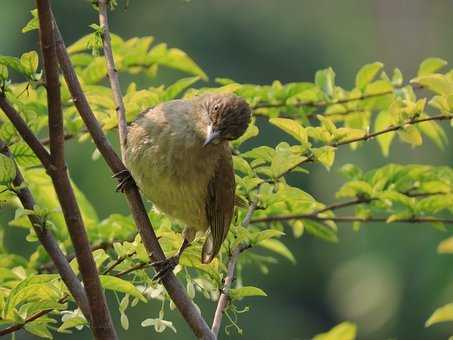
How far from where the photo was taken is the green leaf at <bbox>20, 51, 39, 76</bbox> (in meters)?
2.14

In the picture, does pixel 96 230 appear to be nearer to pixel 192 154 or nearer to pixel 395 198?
pixel 192 154

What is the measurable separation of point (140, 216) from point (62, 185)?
1.37 feet

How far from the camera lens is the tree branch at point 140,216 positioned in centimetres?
199

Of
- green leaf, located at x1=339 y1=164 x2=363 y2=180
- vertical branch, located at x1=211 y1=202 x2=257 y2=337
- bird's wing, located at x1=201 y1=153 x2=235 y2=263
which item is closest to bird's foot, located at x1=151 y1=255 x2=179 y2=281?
vertical branch, located at x1=211 y1=202 x2=257 y2=337

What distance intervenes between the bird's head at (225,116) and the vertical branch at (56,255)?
701 mm

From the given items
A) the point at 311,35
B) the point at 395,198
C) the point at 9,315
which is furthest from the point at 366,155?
the point at 9,315

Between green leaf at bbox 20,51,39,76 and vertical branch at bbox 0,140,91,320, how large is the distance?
0.25m

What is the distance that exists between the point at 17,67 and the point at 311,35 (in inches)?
815

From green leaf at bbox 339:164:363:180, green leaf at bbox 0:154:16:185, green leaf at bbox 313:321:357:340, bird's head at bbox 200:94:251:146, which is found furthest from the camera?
green leaf at bbox 339:164:363:180

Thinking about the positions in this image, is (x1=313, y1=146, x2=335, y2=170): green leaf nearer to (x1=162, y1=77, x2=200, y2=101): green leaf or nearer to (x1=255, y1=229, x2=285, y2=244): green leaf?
(x1=255, y1=229, x2=285, y2=244): green leaf

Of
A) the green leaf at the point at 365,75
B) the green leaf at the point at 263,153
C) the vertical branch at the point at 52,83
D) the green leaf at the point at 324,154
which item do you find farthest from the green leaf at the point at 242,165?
the vertical branch at the point at 52,83

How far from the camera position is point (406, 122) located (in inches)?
102

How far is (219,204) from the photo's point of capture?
2670mm

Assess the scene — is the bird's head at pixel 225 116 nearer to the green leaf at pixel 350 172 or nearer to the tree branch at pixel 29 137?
the green leaf at pixel 350 172
